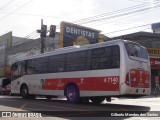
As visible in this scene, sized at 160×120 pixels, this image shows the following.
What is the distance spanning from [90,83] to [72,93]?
1.70 m

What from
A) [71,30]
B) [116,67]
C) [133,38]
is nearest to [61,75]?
[116,67]

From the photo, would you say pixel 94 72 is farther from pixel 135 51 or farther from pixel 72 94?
pixel 135 51

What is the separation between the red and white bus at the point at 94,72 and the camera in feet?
47.4

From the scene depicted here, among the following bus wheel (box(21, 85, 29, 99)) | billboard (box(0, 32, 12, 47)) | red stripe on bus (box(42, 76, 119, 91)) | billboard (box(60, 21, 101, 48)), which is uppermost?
billboard (box(0, 32, 12, 47))

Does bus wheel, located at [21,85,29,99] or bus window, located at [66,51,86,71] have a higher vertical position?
bus window, located at [66,51,86,71]

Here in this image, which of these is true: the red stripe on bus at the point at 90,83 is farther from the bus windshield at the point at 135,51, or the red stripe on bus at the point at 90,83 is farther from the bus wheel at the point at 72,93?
the bus windshield at the point at 135,51

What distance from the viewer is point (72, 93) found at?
56.7ft

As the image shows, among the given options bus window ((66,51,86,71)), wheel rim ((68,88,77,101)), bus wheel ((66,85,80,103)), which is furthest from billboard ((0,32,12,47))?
wheel rim ((68,88,77,101))

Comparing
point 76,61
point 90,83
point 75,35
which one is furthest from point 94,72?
point 75,35

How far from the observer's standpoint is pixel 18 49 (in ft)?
175

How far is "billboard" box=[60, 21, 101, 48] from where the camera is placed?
3750cm

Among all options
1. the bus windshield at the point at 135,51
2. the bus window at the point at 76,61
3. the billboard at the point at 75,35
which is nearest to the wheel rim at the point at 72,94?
the bus window at the point at 76,61

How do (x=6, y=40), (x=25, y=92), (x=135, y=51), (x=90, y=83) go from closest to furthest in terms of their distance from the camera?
(x=135, y=51) → (x=90, y=83) → (x=25, y=92) → (x=6, y=40)

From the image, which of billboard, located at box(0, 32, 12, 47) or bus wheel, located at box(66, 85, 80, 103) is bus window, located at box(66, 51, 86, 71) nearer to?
bus wheel, located at box(66, 85, 80, 103)
